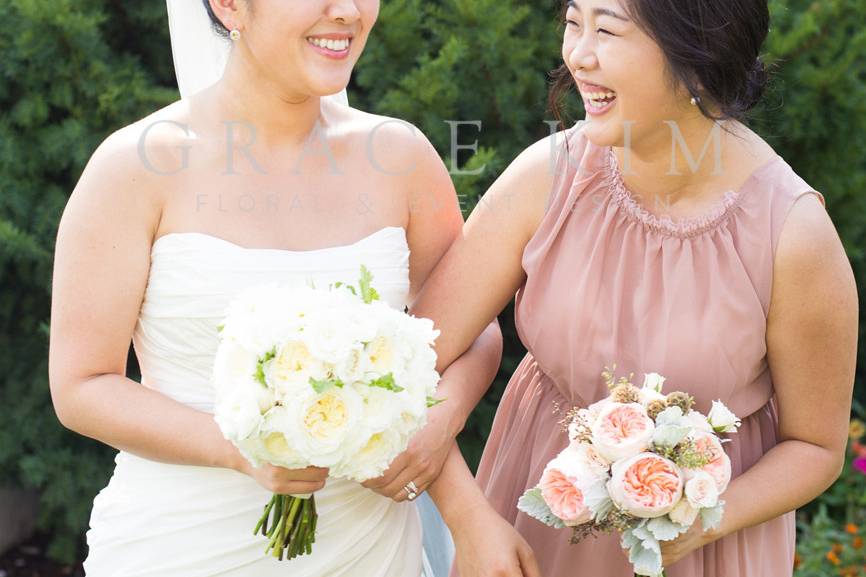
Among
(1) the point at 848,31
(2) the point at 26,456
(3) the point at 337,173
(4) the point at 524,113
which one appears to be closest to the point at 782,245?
(3) the point at 337,173

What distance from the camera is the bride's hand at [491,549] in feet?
9.30

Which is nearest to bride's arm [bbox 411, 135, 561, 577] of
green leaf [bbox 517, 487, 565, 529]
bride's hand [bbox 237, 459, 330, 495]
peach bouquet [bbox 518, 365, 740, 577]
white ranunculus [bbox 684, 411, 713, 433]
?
green leaf [bbox 517, 487, 565, 529]

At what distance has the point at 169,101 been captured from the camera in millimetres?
4559

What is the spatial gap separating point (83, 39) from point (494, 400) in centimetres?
218

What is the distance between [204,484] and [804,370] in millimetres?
1487

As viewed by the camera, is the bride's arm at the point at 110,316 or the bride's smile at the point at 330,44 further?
the bride's smile at the point at 330,44

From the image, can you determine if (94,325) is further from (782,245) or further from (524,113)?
(524,113)

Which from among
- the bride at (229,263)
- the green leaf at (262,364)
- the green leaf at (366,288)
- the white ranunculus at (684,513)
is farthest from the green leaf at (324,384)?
the white ranunculus at (684,513)

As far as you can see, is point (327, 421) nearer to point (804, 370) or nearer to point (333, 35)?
point (333, 35)

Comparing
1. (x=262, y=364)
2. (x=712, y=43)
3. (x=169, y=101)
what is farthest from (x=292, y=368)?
(x=169, y=101)

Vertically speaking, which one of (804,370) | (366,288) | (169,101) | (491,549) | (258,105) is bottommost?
(491,549)

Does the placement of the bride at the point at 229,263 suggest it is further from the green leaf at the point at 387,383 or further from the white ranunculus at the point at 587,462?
the white ranunculus at the point at 587,462

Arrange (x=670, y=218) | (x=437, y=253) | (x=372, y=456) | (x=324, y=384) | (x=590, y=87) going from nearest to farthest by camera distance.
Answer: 1. (x=324, y=384)
2. (x=372, y=456)
3. (x=590, y=87)
4. (x=670, y=218)
5. (x=437, y=253)

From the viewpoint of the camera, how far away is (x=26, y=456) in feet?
15.7
